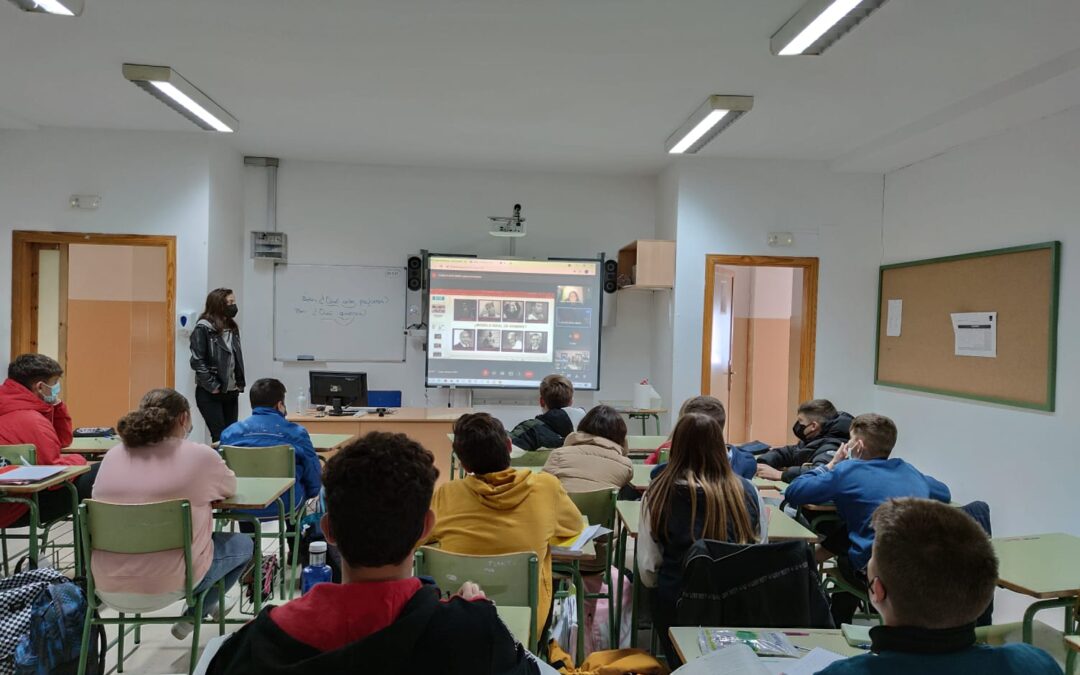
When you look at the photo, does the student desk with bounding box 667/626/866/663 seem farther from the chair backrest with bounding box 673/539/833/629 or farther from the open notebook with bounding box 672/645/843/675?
Answer: the chair backrest with bounding box 673/539/833/629

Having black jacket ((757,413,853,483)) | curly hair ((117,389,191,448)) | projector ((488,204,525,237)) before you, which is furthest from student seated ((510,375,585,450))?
projector ((488,204,525,237))

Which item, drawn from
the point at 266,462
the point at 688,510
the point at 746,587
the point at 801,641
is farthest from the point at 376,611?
the point at 266,462

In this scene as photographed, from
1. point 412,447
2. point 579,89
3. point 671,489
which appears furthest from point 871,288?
point 412,447

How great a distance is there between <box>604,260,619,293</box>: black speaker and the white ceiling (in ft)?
4.83

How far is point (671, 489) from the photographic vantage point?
223cm

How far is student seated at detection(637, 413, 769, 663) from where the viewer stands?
7.16ft

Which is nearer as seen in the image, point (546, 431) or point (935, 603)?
point (935, 603)

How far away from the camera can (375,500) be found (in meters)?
1.14

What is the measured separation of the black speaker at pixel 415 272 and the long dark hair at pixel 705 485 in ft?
15.6

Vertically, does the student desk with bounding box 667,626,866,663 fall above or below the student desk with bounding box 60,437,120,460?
above

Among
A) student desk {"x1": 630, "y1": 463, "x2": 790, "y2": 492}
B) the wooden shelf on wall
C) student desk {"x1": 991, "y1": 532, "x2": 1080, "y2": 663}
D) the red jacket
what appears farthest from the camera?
the wooden shelf on wall

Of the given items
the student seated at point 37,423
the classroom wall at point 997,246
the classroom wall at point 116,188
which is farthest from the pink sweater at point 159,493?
the classroom wall at point 997,246

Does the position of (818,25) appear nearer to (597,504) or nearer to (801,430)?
(801,430)

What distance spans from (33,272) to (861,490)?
261 inches
